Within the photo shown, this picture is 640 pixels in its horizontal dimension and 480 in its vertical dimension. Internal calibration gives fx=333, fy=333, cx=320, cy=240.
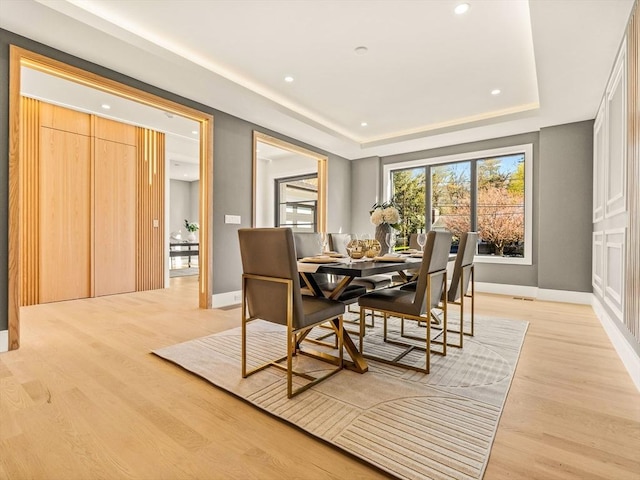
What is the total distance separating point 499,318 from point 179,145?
6.23 m

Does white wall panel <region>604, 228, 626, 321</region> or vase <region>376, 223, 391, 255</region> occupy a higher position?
vase <region>376, 223, 391, 255</region>

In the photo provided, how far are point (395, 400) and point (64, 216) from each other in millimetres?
4969

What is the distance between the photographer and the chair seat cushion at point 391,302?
225cm

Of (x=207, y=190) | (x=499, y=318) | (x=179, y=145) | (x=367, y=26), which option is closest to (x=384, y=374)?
(x=499, y=318)

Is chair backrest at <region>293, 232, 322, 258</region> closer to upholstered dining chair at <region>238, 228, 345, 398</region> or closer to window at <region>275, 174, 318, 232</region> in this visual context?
upholstered dining chair at <region>238, 228, 345, 398</region>

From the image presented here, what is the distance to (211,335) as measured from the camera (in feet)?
10.0

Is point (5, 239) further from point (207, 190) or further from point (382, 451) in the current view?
point (382, 451)

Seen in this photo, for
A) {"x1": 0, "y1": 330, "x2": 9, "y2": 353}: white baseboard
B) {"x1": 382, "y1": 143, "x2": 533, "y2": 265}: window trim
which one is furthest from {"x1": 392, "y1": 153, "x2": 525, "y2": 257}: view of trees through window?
{"x1": 0, "y1": 330, "x2": 9, "y2": 353}: white baseboard

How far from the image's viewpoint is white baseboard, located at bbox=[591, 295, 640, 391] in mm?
2121

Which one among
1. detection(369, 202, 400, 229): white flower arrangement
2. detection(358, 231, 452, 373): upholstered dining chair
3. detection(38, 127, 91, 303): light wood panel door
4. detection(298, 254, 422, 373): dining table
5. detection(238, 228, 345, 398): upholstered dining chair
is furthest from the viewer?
detection(38, 127, 91, 303): light wood panel door

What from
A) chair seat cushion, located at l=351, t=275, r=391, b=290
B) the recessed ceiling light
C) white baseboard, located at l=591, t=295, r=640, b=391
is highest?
the recessed ceiling light

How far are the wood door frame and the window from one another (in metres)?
3.80

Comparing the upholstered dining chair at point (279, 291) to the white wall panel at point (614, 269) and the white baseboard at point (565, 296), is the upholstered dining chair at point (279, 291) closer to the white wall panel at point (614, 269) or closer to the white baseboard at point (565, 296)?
the white wall panel at point (614, 269)

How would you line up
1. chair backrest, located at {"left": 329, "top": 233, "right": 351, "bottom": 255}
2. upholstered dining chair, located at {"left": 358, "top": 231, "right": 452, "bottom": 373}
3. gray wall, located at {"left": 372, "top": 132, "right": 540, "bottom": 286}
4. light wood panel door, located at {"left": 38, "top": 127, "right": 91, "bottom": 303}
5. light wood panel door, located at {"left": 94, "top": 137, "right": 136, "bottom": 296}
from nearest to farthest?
upholstered dining chair, located at {"left": 358, "top": 231, "right": 452, "bottom": 373} → chair backrest, located at {"left": 329, "top": 233, "right": 351, "bottom": 255} → light wood panel door, located at {"left": 38, "top": 127, "right": 91, "bottom": 303} → light wood panel door, located at {"left": 94, "top": 137, "right": 136, "bottom": 296} → gray wall, located at {"left": 372, "top": 132, "right": 540, "bottom": 286}
